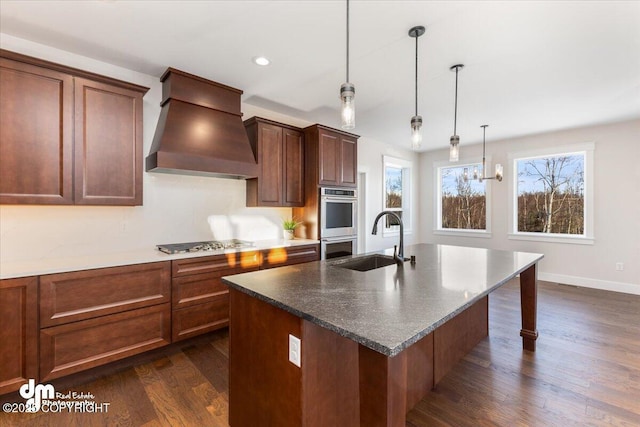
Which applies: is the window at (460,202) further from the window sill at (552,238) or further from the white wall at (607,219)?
the white wall at (607,219)

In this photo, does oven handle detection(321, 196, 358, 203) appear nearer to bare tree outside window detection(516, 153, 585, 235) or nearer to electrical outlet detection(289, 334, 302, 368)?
electrical outlet detection(289, 334, 302, 368)

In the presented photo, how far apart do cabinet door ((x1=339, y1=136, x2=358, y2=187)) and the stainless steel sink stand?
1.87m

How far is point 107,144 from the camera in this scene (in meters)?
2.39

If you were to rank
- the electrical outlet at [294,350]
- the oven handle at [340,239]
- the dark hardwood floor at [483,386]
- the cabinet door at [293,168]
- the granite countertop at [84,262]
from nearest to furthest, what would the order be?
the electrical outlet at [294,350], the dark hardwood floor at [483,386], the granite countertop at [84,262], the cabinet door at [293,168], the oven handle at [340,239]

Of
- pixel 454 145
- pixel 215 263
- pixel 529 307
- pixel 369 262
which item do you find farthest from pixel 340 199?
pixel 529 307

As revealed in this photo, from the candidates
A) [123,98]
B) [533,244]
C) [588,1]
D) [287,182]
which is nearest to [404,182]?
[533,244]

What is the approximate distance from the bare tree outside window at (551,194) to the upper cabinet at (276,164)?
4.19 metres

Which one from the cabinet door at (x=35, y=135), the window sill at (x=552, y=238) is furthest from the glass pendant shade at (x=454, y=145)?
the window sill at (x=552, y=238)

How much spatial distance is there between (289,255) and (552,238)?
15.1 ft

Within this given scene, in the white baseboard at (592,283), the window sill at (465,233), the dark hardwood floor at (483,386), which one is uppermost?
the window sill at (465,233)

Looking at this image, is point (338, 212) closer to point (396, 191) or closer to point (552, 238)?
point (396, 191)

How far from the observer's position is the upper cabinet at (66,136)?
2014 millimetres

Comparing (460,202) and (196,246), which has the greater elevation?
(460,202)

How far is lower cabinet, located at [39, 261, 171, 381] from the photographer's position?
194cm
